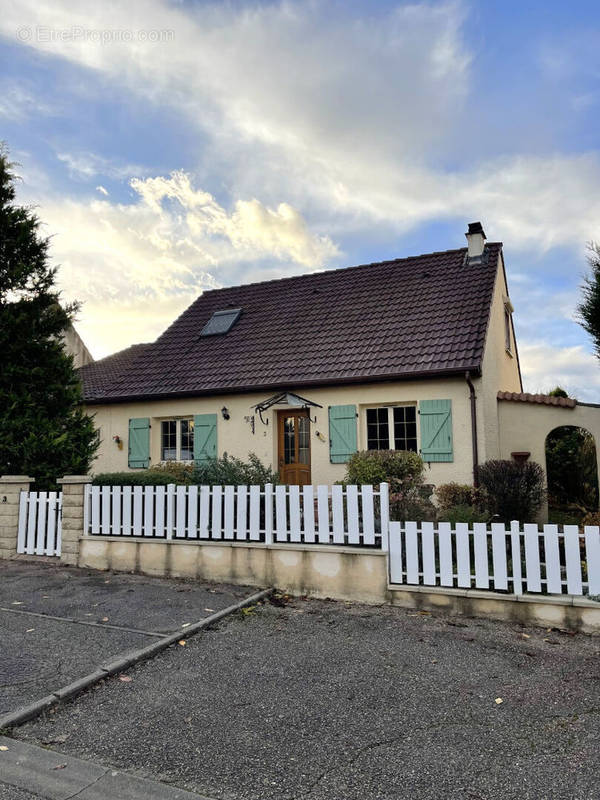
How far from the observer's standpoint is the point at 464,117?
8.88 metres

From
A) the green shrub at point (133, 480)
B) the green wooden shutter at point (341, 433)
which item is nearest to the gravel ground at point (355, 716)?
the green shrub at point (133, 480)

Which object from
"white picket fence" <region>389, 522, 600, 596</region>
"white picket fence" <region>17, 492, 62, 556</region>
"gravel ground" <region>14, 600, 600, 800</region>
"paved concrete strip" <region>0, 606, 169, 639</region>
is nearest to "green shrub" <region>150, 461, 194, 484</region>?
"white picket fence" <region>17, 492, 62, 556</region>

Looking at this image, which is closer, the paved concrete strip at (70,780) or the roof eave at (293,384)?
the paved concrete strip at (70,780)

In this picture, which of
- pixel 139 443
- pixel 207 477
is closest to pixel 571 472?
pixel 207 477

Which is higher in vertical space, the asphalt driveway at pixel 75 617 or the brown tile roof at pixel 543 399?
the brown tile roof at pixel 543 399

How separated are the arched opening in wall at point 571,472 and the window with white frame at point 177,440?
8.66 m

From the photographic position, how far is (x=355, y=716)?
124 inches

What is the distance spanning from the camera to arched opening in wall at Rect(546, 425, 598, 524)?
11.9m

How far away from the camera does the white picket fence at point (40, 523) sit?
7812 millimetres

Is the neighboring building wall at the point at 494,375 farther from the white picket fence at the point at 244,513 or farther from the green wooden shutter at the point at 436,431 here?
the white picket fence at the point at 244,513

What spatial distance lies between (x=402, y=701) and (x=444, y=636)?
1.44 m

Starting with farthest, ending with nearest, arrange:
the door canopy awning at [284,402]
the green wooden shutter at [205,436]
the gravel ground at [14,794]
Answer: the green wooden shutter at [205,436] → the door canopy awning at [284,402] → the gravel ground at [14,794]

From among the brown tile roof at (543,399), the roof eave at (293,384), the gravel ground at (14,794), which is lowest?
the gravel ground at (14,794)

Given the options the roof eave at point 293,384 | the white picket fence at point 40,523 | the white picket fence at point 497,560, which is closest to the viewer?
the white picket fence at point 497,560
